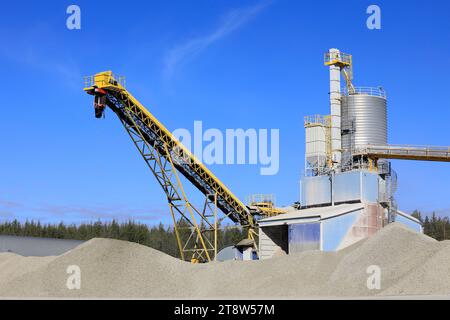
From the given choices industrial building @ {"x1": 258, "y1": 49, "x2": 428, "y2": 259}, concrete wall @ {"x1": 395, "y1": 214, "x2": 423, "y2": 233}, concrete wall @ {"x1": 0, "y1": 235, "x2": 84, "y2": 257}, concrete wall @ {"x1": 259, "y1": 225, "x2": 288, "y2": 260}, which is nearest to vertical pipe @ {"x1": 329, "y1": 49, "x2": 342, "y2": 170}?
industrial building @ {"x1": 258, "y1": 49, "x2": 428, "y2": 259}

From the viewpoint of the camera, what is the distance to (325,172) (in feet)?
122

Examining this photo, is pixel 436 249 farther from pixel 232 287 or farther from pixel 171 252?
pixel 171 252

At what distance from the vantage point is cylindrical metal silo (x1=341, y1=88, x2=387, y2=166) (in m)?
37.1

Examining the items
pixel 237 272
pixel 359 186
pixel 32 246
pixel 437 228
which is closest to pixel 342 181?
pixel 359 186

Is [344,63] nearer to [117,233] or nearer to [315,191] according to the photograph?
[315,191]

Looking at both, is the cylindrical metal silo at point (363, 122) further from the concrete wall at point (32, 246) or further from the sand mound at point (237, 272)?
the concrete wall at point (32, 246)

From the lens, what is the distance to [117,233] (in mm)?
83438

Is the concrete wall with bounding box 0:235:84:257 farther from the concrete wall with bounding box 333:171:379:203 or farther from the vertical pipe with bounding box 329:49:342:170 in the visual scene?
the concrete wall with bounding box 333:171:379:203

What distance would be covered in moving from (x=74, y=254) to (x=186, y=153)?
13.5 meters

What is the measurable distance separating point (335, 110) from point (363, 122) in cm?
187

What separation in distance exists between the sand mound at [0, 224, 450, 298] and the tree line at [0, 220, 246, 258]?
170 ft

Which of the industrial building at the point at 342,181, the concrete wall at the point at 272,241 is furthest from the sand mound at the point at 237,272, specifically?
the concrete wall at the point at 272,241

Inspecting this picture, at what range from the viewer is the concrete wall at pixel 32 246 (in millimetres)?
40969
